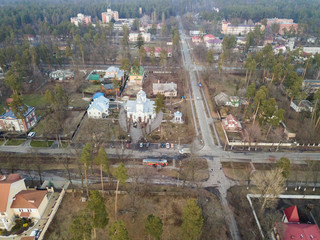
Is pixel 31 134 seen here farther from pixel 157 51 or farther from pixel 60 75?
pixel 157 51

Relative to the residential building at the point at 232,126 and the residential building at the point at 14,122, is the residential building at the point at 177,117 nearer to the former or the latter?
the residential building at the point at 232,126

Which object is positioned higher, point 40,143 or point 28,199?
point 28,199

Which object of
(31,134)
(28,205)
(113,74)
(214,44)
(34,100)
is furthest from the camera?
(214,44)

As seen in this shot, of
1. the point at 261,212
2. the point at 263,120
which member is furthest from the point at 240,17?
the point at 261,212

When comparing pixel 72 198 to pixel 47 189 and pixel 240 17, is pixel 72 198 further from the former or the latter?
pixel 240 17

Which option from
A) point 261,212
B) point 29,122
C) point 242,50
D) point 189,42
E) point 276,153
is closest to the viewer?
point 261,212

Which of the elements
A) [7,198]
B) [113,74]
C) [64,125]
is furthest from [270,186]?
[113,74]

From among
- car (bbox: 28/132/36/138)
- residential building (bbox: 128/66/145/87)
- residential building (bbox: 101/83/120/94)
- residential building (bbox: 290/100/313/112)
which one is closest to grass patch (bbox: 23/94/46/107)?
car (bbox: 28/132/36/138)
